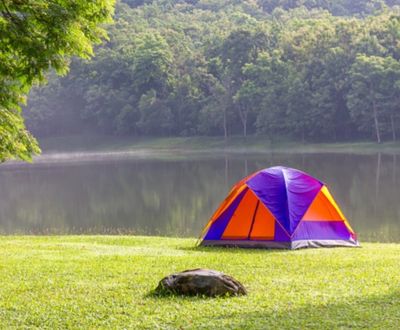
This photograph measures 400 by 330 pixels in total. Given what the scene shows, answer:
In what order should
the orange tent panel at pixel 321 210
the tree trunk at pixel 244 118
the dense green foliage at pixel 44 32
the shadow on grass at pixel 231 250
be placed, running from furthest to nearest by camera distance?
the tree trunk at pixel 244 118, the orange tent panel at pixel 321 210, the shadow on grass at pixel 231 250, the dense green foliage at pixel 44 32

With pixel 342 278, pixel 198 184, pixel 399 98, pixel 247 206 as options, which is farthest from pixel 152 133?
pixel 342 278

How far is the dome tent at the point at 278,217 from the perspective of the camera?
577 inches

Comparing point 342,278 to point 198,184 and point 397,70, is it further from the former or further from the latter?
point 397,70

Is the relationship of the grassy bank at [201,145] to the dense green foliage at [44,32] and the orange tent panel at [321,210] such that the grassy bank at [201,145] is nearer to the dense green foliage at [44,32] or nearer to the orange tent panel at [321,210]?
the orange tent panel at [321,210]

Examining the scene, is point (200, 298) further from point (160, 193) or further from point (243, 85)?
point (243, 85)

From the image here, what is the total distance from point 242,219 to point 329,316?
292 inches

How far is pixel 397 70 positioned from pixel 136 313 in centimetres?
5741

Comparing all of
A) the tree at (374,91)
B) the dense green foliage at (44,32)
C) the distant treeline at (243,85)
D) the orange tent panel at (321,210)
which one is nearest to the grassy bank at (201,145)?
the distant treeline at (243,85)

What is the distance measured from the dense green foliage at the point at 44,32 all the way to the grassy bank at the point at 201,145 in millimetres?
A: 53045

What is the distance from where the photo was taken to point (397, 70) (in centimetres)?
6125

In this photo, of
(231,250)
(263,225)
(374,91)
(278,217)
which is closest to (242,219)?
(263,225)

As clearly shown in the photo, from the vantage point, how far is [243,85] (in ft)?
245

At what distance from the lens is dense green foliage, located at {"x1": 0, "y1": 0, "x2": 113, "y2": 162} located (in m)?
7.79

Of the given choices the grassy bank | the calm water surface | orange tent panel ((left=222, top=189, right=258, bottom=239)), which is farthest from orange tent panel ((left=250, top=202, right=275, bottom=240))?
the grassy bank
